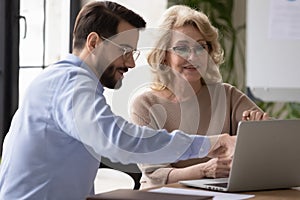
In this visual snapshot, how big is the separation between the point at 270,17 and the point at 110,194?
252cm

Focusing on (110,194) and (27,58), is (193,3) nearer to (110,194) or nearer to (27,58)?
(27,58)

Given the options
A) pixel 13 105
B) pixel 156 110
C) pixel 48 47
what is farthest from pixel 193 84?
pixel 48 47

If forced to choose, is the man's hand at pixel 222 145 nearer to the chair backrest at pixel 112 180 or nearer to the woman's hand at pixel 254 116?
the woman's hand at pixel 254 116

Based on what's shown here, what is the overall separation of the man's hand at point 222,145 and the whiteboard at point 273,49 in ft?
6.29

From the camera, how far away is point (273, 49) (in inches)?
156

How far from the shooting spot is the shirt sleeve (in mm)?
1739

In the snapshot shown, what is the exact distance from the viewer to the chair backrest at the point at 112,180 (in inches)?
171

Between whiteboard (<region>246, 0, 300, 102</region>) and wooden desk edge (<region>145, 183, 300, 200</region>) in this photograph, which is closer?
wooden desk edge (<region>145, 183, 300, 200</region>)

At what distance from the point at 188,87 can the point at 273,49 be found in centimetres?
132

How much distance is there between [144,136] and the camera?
178 centimetres

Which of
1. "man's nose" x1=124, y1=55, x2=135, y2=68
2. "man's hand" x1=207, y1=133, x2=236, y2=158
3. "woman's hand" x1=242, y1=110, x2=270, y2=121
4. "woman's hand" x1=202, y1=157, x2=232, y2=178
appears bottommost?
"woman's hand" x1=202, y1=157, x2=232, y2=178

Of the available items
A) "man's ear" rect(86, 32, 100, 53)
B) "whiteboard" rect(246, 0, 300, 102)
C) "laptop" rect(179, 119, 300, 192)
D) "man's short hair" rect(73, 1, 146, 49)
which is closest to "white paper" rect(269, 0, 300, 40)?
"whiteboard" rect(246, 0, 300, 102)

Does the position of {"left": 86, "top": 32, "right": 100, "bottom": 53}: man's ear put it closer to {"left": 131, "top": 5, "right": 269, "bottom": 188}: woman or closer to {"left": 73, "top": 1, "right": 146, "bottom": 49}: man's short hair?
{"left": 73, "top": 1, "right": 146, "bottom": 49}: man's short hair

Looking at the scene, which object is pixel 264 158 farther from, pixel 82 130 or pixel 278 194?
pixel 82 130
